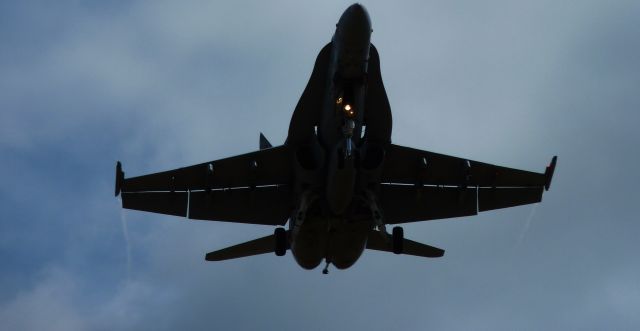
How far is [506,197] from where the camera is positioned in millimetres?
32188

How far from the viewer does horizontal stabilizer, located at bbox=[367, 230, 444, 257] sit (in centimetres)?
3080

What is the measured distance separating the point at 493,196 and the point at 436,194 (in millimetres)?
2274

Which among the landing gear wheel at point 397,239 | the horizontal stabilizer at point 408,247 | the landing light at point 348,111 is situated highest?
the landing light at point 348,111

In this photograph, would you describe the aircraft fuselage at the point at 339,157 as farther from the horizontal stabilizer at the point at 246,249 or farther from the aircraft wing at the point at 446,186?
the aircraft wing at the point at 446,186

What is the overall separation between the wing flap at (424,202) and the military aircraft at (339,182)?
4 centimetres

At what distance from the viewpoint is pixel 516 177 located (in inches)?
1243

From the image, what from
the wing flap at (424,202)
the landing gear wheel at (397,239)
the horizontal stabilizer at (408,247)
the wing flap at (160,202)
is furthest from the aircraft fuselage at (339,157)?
the wing flap at (160,202)

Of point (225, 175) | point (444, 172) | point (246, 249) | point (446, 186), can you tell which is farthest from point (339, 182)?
point (446, 186)

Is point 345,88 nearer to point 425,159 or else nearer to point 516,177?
point 425,159

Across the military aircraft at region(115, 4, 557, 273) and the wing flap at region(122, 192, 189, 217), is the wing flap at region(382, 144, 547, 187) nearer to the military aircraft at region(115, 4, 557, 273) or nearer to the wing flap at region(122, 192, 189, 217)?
the military aircraft at region(115, 4, 557, 273)

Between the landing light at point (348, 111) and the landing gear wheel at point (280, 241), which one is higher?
the landing light at point (348, 111)

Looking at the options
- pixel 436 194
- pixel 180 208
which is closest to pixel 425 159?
pixel 436 194

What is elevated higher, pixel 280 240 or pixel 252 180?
pixel 252 180

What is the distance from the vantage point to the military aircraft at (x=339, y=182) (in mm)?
26625
